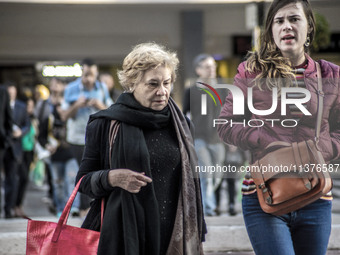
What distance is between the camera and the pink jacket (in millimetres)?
2941

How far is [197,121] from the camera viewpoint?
374 centimetres

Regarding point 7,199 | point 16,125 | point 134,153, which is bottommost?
point 7,199

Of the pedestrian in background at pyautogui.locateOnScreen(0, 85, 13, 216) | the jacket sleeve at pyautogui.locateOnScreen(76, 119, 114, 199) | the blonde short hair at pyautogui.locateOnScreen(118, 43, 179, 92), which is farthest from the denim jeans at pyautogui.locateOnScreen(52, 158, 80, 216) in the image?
the blonde short hair at pyautogui.locateOnScreen(118, 43, 179, 92)

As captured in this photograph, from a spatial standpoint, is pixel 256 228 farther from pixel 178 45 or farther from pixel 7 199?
pixel 178 45

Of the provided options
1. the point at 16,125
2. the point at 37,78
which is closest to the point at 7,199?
the point at 16,125

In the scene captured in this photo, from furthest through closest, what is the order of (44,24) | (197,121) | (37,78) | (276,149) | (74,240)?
(37,78)
(44,24)
(197,121)
(74,240)
(276,149)

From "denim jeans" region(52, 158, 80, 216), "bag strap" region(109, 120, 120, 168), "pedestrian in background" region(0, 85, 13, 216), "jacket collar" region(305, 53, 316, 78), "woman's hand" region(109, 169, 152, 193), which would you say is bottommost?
"denim jeans" region(52, 158, 80, 216)

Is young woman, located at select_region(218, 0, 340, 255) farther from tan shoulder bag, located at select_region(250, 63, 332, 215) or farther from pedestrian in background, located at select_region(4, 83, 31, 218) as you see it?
pedestrian in background, located at select_region(4, 83, 31, 218)

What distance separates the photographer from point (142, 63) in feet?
10.3

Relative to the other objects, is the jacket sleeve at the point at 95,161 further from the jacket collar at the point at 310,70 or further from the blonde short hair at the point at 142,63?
the jacket collar at the point at 310,70

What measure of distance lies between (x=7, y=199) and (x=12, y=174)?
36 cm

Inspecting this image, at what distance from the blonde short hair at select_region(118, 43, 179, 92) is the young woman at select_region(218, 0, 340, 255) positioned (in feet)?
1.26

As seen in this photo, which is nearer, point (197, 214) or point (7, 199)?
point (197, 214)

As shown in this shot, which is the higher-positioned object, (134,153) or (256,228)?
(134,153)
